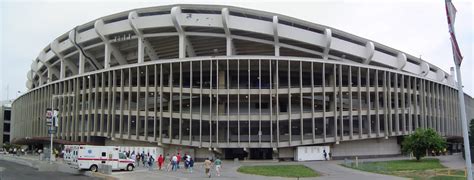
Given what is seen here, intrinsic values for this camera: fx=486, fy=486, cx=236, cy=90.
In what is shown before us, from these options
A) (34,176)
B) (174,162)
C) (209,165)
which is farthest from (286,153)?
(34,176)

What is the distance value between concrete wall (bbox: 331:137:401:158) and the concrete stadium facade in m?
0.16

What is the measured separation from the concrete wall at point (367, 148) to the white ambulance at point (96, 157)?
35150 millimetres

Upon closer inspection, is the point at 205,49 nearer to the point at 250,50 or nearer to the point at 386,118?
the point at 250,50

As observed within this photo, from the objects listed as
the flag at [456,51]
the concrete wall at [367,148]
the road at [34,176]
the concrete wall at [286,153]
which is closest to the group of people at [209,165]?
the road at [34,176]

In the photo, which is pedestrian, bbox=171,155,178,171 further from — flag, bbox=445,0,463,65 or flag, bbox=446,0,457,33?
flag, bbox=446,0,457,33

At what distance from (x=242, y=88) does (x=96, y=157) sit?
28.2 metres

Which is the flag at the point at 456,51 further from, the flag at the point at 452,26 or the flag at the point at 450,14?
the flag at the point at 450,14

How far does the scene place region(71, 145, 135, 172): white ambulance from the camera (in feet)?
135

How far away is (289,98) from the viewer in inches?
2559

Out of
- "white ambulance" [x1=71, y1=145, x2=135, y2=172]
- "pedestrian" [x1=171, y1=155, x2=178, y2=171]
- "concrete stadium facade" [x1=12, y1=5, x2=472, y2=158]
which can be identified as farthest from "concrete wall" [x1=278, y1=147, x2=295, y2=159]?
"white ambulance" [x1=71, y1=145, x2=135, y2=172]

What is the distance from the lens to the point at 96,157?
41.7m

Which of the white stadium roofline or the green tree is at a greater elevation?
the white stadium roofline

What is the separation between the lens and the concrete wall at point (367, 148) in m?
69.2

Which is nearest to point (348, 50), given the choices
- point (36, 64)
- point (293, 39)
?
point (293, 39)
